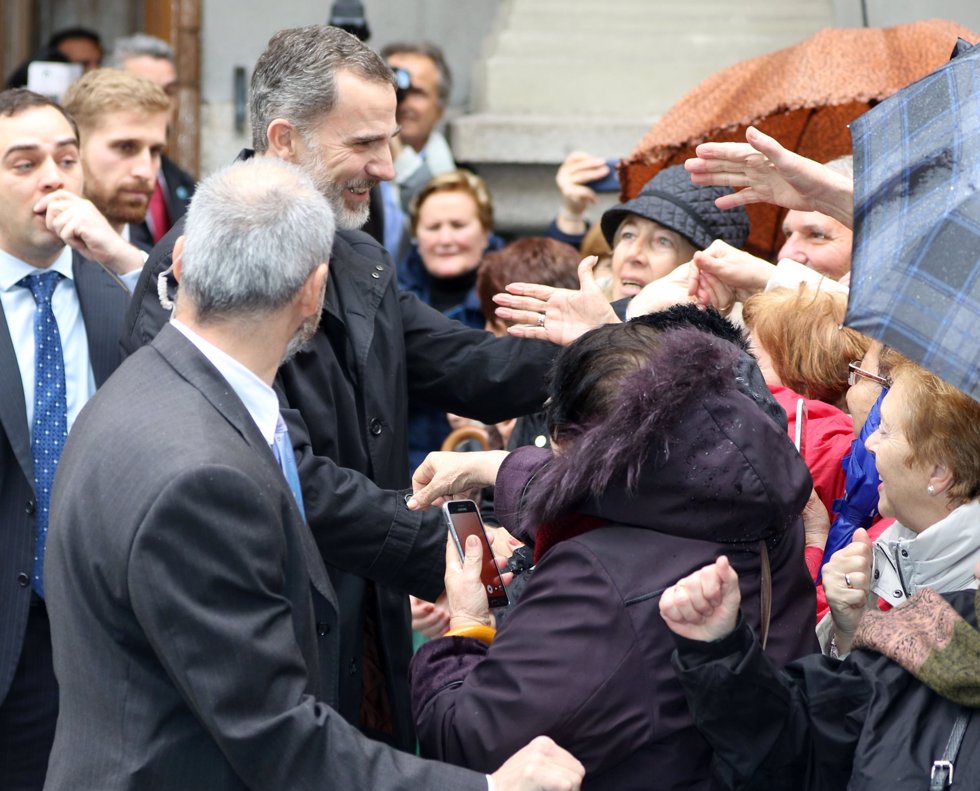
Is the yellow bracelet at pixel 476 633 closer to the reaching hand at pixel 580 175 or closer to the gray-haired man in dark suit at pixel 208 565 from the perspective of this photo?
the gray-haired man in dark suit at pixel 208 565

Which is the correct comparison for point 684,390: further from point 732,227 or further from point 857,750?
point 732,227

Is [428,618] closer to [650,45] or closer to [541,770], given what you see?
[541,770]

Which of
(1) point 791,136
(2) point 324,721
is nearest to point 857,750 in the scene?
(2) point 324,721

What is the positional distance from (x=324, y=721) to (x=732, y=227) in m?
2.36

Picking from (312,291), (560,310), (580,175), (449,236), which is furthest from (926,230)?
(449,236)

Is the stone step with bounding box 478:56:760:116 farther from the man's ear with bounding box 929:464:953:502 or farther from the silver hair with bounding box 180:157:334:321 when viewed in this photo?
the silver hair with bounding box 180:157:334:321

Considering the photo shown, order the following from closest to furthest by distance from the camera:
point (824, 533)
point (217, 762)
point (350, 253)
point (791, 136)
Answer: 1. point (217, 762)
2. point (824, 533)
3. point (350, 253)
4. point (791, 136)

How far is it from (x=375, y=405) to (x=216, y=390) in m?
1.13

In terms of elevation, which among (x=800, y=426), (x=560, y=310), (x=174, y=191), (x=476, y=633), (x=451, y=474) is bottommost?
(x=174, y=191)

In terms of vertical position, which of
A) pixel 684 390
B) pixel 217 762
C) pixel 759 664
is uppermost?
pixel 684 390

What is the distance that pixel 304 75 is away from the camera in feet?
11.7

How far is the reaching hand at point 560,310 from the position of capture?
3.45 meters

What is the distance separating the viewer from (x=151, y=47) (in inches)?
277

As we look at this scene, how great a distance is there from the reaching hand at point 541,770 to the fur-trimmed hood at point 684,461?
0.38 meters
